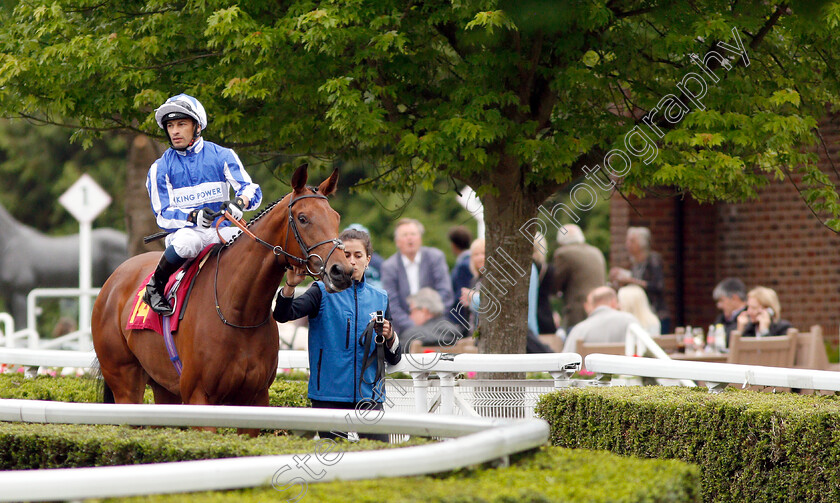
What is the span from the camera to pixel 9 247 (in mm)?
20297

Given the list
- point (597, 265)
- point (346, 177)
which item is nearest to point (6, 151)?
point (346, 177)

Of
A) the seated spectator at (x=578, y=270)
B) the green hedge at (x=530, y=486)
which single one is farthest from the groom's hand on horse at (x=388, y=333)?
the seated spectator at (x=578, y=270)

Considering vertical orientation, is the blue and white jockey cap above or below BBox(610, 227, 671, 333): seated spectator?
above

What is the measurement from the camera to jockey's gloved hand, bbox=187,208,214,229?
6.07m

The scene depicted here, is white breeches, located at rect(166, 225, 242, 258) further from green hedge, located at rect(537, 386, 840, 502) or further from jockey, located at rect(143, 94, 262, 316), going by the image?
green hedge, located at rect(537, 386, 840, 502)

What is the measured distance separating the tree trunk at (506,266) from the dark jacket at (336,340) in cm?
215

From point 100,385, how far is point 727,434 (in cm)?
424

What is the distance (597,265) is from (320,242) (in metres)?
8.39

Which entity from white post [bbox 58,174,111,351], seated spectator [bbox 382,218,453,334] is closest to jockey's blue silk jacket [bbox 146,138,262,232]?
seated spectator [bbox 382,218,453,334]

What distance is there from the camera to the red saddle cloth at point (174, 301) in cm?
609

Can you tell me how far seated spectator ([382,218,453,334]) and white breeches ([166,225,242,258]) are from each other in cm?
615

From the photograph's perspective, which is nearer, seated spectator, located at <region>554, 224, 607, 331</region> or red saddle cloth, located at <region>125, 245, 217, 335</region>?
red saddle cloth, located at <region>125, 245, 217, 335</region>

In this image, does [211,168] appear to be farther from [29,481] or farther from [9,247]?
[9,247]

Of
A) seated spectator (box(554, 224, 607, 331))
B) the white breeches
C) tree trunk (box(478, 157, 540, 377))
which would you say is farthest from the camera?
seated spectator (box(554, 224, 607, 331))
